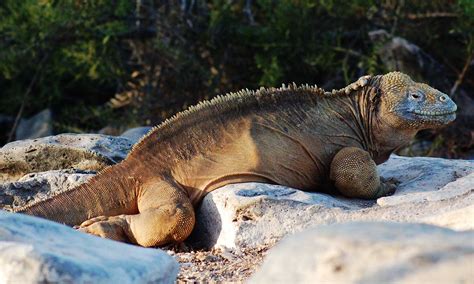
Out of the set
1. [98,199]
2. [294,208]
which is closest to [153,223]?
[98,199]

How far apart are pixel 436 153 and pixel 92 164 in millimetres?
5139

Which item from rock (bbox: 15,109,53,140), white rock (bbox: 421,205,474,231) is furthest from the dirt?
rock (bbox: 15,109,53,140)

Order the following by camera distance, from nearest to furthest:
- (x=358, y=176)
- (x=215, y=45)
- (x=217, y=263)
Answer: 1. (x=217, y=263)
2. (x=358, y=176)
3. (x=215, y=45)

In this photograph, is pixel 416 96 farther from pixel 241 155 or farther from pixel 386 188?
pixel 241 155

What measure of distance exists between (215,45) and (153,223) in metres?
6.43

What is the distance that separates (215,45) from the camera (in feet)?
41.0

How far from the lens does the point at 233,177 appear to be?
21.7 feet

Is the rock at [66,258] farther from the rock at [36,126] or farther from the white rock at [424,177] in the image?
the rock at [36,126]

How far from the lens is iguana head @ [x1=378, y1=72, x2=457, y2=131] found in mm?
7066

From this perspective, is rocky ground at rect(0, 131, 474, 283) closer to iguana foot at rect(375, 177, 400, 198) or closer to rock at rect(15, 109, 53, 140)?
iguana foot at rect(375, 177, 400, 198)

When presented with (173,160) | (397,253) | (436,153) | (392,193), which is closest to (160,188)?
(173,160)

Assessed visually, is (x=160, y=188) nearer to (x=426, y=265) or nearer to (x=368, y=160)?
(x=368, y=160)

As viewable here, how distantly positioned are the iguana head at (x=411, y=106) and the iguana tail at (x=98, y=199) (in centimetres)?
189

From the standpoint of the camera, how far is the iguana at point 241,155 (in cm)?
645
